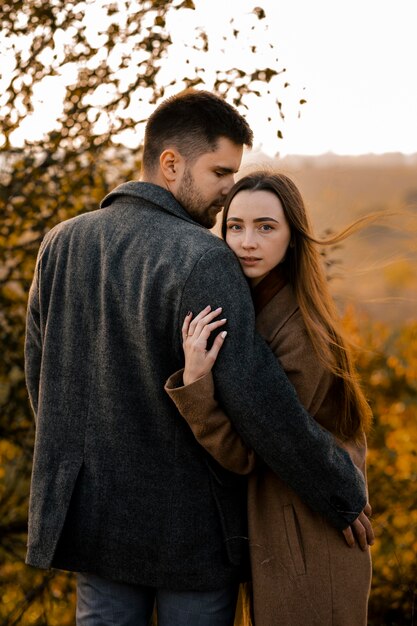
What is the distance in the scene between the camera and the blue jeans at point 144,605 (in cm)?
212

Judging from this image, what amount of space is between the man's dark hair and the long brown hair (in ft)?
0.48

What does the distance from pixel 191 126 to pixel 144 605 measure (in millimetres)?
1288

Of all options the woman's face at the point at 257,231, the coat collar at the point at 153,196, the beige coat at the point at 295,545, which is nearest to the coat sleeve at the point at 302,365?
the beige coat at the point at 295,545

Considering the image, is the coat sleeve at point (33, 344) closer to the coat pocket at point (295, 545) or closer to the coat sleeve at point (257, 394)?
the coat sleeve at point (257, 394)

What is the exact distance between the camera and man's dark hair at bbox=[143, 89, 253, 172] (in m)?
2.28

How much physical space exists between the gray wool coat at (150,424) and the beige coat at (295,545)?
0.18 feet

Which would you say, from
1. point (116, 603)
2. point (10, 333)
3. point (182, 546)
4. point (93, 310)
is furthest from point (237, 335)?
point (10, 333)

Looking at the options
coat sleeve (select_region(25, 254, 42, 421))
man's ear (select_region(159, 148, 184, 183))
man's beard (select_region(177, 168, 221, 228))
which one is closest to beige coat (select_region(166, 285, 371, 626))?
man's beard (select_region(177, 168, 221, 228))

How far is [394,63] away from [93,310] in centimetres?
325

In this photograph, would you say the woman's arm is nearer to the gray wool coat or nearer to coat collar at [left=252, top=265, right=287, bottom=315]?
the gray wool coat

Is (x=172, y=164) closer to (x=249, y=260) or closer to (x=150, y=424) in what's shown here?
(x=249, y=260)

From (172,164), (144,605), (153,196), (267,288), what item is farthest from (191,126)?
(144,605)

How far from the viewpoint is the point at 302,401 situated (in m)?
2.12

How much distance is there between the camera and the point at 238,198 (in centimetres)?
223
